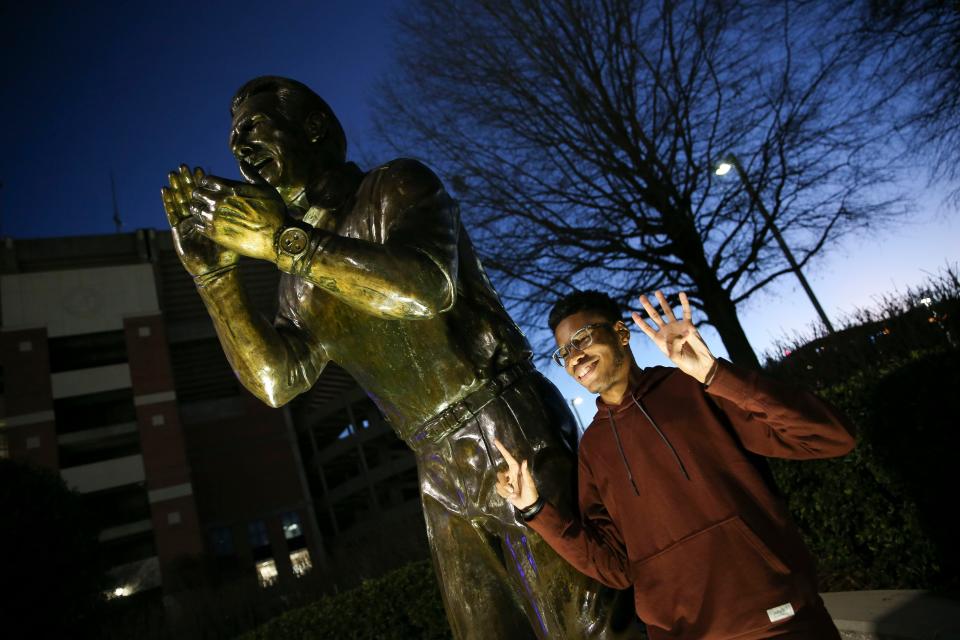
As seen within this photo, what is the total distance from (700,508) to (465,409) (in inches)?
27.5

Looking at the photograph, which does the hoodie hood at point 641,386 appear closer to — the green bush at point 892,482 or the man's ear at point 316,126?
the man's ear at point 316,126

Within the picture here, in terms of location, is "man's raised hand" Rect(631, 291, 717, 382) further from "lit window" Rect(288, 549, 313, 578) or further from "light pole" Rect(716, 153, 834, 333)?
"lit window" Rect(288, 549, 313, 578)

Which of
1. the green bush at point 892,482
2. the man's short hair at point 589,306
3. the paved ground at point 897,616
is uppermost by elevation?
the man's short hair at point 589,306

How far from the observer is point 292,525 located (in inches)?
1389

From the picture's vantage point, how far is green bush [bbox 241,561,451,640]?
638 centimetres

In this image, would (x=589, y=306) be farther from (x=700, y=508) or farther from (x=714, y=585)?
(x=714, y=585)

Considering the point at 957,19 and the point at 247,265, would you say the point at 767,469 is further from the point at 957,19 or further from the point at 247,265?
the point at 247,265

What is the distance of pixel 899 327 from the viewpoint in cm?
517

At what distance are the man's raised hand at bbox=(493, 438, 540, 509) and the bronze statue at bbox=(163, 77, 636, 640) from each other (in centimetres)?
6

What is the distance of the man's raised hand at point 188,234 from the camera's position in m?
1.72

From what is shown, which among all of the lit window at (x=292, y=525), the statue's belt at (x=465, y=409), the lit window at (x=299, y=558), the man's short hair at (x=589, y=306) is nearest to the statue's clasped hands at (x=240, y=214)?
the statue's belt at (x=465, y=409)

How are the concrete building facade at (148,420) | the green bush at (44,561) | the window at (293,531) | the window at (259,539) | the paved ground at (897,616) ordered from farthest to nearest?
the window at (293,531) → the window at (259,539) → the concrete building facade at (148,420) → the green bush at (44,561) → the paved ground at (897,616)

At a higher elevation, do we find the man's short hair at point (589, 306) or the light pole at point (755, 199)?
the light pole at point (755, 199)

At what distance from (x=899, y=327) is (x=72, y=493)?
1809cm
